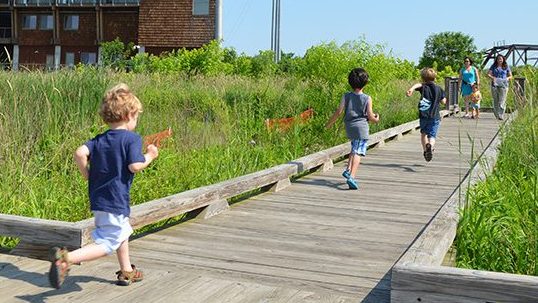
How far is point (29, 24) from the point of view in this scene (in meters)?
54.8

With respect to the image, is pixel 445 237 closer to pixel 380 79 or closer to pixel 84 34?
pixel 380 79

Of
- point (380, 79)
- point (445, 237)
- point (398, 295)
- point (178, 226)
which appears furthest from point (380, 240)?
point (380, 79)

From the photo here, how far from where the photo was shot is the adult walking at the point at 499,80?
1873 centimetres

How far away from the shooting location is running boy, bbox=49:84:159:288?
4.59m

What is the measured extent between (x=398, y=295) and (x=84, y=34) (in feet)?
168

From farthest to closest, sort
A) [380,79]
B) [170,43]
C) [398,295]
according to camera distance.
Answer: [170,43]
[380,79]
[398,295]

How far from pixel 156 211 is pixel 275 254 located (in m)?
1.10

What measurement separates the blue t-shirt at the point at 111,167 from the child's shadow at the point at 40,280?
55 centimetres

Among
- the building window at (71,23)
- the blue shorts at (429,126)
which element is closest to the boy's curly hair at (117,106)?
the blue shorts at (429,126)

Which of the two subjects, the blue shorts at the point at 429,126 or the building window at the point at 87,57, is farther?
the building window at the point at 87,57

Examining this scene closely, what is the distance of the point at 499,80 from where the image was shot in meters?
18.8

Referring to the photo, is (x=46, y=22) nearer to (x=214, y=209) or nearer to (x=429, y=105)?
(x=429, y=105)

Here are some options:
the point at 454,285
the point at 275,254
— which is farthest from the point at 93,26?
the point at 454,285

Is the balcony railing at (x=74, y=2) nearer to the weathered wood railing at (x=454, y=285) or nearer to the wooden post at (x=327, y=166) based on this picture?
the wooden post at (x=327, y=166)
